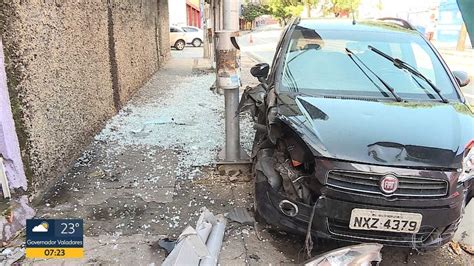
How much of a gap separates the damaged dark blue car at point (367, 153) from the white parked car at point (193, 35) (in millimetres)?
25302

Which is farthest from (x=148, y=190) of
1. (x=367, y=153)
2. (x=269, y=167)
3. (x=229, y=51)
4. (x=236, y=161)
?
(x=367, y=153)

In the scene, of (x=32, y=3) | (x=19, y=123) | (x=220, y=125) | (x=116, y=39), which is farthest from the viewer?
(x=116, y=39)

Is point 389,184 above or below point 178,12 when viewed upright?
below

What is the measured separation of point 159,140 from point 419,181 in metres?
3.93

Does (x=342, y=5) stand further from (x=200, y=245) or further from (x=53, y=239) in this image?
(x=53, y=239)

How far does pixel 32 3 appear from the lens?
381 cm

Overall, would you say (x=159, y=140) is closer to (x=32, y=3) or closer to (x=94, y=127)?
(x=94, y=127)

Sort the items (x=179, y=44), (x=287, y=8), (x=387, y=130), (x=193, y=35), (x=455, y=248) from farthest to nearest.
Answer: (x=287, y=8), (x=193, y=35), (x=179, y=44), (x=455, y=248), (x=387, y=130)

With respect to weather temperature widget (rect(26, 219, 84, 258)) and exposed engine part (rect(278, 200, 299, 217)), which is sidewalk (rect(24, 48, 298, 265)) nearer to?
weather temperature widget (rect(26, 219, 84, 258))

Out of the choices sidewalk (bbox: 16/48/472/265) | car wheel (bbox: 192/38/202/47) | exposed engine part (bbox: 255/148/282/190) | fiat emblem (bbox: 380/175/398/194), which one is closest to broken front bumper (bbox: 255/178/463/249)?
fiat emblem (bbox: 380/175/398/194)

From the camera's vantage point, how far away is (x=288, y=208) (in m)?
3.01

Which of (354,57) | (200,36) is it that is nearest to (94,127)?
(354,57)

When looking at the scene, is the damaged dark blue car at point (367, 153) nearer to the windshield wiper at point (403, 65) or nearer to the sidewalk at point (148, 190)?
the windshield wiper at point (403, 65)

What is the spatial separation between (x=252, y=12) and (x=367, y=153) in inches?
2282
